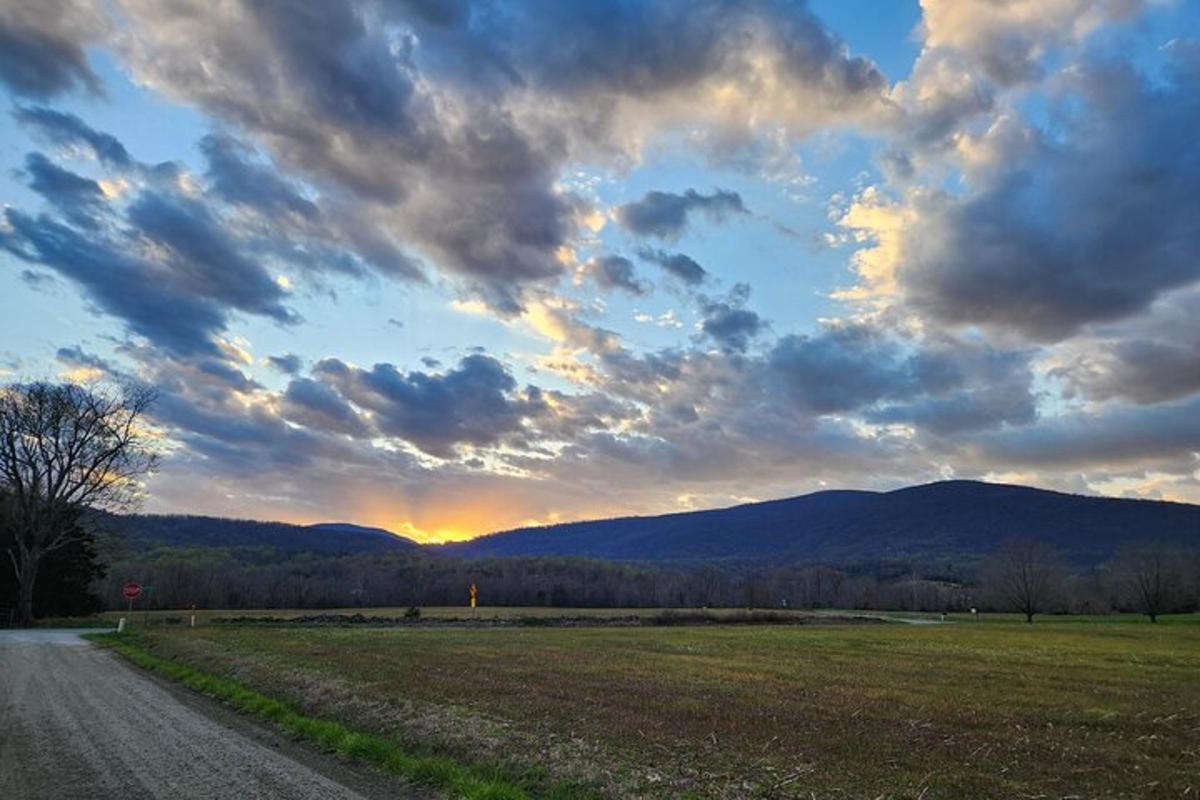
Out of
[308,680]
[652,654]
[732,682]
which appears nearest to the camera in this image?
[308,680]

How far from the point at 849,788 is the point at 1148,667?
2927 cm

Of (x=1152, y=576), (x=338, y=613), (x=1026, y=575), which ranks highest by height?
(x=1026, y=575)

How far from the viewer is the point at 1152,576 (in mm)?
109000

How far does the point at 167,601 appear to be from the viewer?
10088 cm

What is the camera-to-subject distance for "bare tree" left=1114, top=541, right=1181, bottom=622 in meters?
108

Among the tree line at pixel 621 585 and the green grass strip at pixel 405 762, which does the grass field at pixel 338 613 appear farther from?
the green grass strip at pixel 405 762

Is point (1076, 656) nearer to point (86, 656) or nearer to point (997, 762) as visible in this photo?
point (997, 762)

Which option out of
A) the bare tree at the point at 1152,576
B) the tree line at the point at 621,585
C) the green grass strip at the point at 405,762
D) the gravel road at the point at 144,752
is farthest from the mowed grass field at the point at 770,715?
the bare tree at the point at 1152,576

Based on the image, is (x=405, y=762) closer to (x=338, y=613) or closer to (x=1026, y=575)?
(x=338, y=613)

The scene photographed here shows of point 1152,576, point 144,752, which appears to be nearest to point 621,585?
point 1152,576

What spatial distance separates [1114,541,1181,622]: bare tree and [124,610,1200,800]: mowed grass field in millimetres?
89826

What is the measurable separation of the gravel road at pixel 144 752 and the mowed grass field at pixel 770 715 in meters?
2.20

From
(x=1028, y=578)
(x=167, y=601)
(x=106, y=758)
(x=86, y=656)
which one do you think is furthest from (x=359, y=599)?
(x=106, y=758)

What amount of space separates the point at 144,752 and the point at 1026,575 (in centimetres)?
12434
